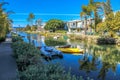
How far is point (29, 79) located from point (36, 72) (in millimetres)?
394

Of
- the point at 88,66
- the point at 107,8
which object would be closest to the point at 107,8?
the point at 107,8

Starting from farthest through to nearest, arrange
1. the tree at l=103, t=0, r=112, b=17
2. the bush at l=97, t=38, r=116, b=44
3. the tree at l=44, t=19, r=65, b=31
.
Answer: the tree at l=44, t=19, r=65, b=31
the tree at l=103, t=0, r=112, b=17
the bush at l=97, t=38, r=116, b=44

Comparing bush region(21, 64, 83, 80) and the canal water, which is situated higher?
bush region(21, 64, 83, 80)

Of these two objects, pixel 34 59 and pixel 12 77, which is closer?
pixel 12 77

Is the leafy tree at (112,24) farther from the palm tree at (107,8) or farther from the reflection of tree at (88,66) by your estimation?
the reflection of tree at (88,66)

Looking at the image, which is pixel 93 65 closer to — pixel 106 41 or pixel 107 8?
pixel 106 41

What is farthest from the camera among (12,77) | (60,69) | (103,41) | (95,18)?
(95,18)

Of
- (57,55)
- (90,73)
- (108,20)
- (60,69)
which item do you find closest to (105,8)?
(108,20)

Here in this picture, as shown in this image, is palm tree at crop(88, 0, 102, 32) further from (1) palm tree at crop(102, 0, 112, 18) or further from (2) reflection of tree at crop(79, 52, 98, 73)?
(2) reflection of tree at crop(79, 52, 98, 73)

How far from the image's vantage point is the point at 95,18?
72.8 meters

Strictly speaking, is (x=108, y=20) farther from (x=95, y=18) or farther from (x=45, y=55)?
(x=45, y=55)

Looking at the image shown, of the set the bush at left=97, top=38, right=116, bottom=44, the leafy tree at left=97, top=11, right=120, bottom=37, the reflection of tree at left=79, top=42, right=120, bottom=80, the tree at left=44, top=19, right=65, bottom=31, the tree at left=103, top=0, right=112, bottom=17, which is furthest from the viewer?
the tree at left=44, top=19, right=65, bottom=31

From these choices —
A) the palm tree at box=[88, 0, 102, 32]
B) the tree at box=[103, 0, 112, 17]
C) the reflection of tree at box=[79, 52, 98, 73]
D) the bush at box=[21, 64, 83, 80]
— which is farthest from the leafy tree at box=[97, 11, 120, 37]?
the bush at box=[21, 64, 83, 80]

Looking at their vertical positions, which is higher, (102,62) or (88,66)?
(102,62)
